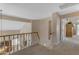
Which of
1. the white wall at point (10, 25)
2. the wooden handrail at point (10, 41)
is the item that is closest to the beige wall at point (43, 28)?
the wooden handrail at point (10, 41)

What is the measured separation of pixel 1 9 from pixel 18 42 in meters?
0.51

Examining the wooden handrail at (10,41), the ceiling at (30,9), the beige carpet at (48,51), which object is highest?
the ceiling at (30,9)

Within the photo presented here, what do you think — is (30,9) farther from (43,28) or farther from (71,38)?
(71,38)

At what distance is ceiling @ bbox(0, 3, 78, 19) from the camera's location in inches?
71.6

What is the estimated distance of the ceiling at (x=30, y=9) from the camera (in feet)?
5.96

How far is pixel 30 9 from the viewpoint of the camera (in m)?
1.85

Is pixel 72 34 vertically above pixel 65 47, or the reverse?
pixel 72 34

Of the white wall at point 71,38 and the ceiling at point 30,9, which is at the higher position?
the ceiling at point 30,9

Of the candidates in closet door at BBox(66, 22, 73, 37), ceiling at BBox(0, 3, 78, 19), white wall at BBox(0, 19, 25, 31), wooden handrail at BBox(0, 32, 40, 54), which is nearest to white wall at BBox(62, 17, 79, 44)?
closet door at BBox(66, 22, 73, 37)

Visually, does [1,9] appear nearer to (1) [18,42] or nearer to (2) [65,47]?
(1) [18,42]

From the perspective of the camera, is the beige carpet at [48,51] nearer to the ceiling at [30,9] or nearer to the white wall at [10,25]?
the white wall at [10,25]

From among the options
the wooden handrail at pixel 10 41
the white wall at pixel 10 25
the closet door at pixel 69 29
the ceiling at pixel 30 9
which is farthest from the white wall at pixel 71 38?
the white wall at pixel 10 25

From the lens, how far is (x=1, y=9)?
5.96 ft
